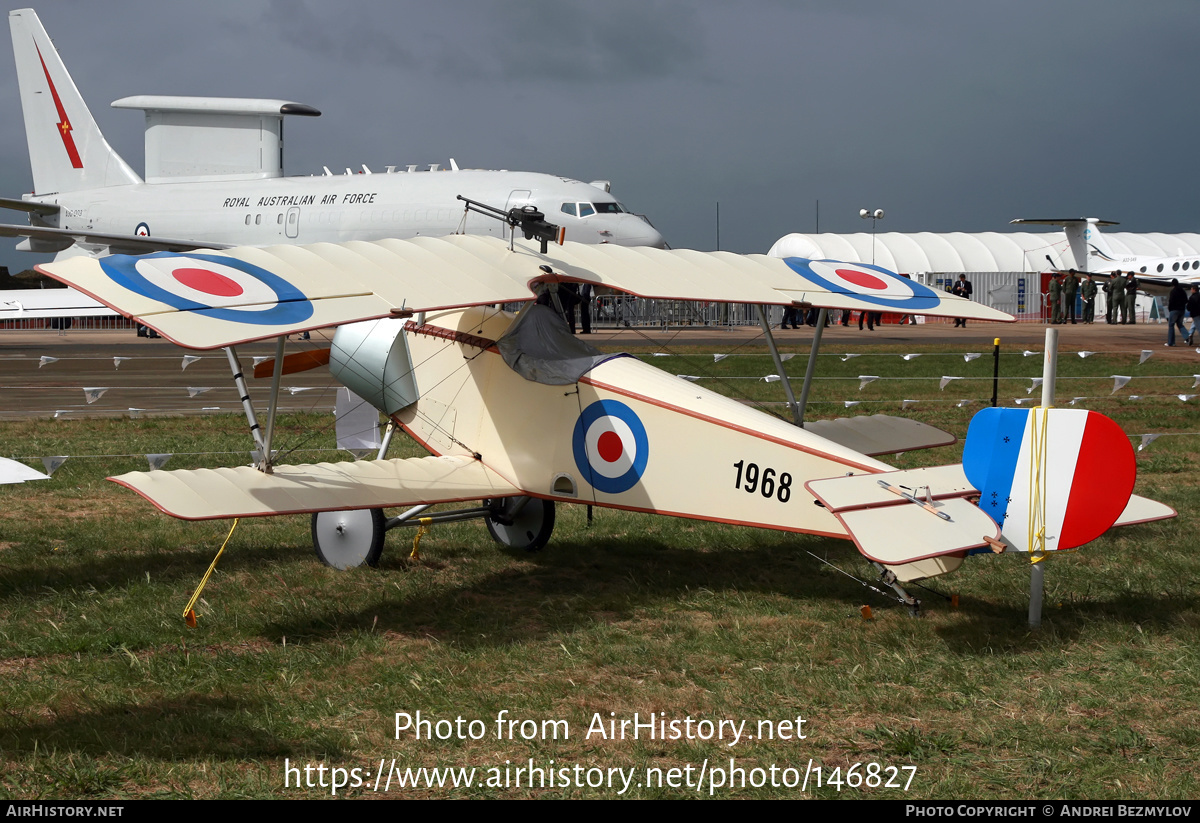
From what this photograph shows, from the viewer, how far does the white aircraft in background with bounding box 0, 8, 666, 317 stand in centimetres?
3052

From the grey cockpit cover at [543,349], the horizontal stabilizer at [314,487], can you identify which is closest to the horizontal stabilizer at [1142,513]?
the grey cockpit cover at [543,349]

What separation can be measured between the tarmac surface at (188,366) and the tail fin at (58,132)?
6941 mm

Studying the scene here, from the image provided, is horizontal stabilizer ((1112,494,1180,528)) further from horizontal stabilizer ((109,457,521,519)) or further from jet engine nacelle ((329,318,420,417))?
jet engine nacelle ((329,318,420,417))

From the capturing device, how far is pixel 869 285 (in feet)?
29.1

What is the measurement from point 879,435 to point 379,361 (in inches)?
155

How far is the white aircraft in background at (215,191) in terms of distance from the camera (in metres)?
30.5

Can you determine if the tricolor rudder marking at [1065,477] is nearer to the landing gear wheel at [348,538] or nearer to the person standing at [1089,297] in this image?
the landing gear wheel at [348,538]

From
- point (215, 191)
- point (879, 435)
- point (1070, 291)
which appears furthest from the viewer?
point (1070, 291)

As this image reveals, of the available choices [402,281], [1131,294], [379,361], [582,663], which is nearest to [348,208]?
[379,361]

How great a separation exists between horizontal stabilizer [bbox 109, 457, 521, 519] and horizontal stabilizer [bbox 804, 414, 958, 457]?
8.50ft

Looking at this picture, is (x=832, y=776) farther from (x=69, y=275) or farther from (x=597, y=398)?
(x=69, y=275)

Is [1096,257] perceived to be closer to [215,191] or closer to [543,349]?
[215,191]

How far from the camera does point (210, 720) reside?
488 cm
